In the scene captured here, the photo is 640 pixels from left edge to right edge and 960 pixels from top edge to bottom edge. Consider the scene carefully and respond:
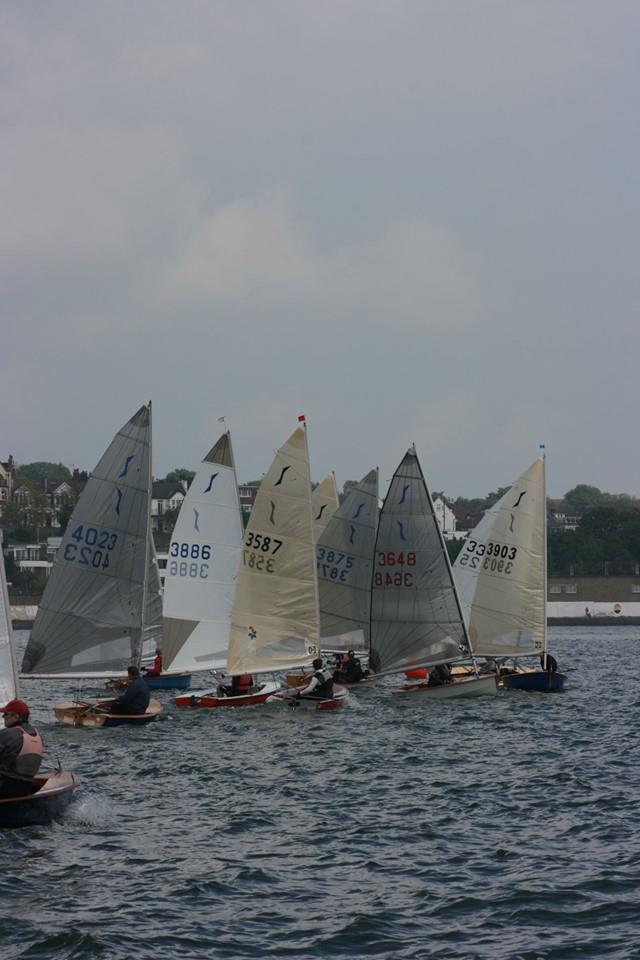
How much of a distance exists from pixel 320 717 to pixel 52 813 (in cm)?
1608

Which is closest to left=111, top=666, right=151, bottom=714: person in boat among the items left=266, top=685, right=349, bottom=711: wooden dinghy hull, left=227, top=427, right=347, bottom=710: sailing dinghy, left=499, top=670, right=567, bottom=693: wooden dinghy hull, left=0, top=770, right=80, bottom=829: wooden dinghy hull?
left=266, top=685, right=349, bottom=711: wooden dinghy hull

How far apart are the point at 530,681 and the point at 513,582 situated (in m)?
3.18

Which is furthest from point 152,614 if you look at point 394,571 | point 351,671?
point 394,571

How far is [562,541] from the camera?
160 m

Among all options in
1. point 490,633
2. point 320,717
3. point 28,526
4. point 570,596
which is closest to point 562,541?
point 570,596

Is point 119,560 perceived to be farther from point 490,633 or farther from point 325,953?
point 325,953

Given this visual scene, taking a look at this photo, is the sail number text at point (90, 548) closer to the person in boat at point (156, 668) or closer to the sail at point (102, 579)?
the sail at point (102, 579)

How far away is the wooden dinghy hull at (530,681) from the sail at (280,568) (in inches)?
307

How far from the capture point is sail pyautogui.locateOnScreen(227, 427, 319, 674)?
37.8 m

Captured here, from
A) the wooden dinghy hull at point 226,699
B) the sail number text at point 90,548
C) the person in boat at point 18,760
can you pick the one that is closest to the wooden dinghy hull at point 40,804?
the person in boat at point 18,760

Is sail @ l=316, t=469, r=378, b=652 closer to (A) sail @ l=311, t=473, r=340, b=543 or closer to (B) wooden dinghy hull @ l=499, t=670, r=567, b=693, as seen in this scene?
(A) sail @ l=311, t=473, r=340, b=543

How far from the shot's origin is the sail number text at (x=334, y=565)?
48.2 meters

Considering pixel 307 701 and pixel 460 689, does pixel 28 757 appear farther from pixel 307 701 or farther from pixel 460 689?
pixel 460 689

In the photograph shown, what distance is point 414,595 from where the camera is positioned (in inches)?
1572
